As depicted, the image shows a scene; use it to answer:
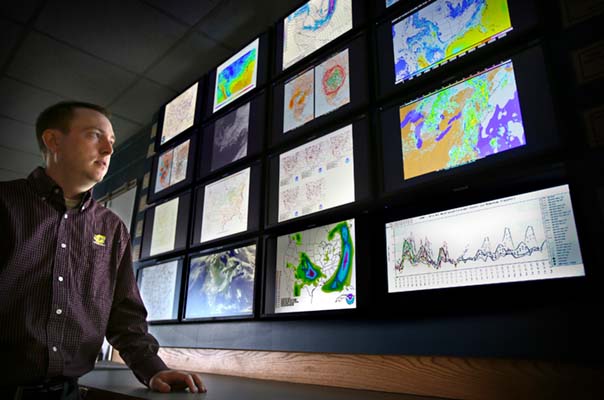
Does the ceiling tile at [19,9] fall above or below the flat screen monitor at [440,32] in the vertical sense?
above

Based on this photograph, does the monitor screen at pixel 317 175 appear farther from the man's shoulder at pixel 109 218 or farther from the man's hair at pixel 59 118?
the man's hair at pixel 59 118

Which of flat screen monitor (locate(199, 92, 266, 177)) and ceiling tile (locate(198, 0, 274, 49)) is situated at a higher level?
ceiling tile (locate(198, 0, 274, 49))

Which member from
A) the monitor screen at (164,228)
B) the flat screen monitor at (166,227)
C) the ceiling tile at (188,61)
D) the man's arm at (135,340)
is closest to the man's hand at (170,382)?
the man's arm at (135,340)

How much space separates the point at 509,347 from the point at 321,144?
42.5 inches

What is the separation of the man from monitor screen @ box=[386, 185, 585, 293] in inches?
30.8

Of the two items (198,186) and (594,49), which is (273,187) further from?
(594,49)

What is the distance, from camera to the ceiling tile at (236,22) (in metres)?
2.48

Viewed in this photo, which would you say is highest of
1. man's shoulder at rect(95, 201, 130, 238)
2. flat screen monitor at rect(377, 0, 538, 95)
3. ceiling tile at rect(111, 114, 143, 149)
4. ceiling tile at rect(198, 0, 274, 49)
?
ceiling tile at rect(198, 0, 274, 49)

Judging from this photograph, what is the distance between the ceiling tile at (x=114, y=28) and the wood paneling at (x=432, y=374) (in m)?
2.02

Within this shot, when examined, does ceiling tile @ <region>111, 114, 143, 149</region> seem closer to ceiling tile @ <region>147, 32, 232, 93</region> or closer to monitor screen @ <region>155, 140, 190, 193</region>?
ceiling tile @ <region>147, 32, 232, 93</region>

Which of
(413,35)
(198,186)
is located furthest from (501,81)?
(198,186)

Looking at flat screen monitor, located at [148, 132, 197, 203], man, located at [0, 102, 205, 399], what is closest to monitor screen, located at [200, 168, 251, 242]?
flat screen monitor, located at [148, 132, 197, 203]

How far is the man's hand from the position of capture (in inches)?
45.5

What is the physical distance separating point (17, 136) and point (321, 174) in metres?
3.57
